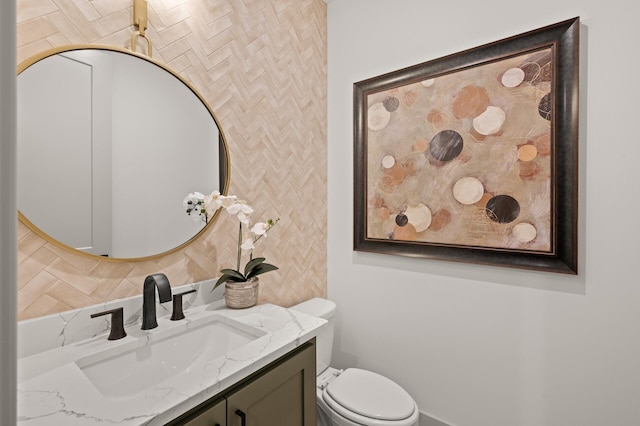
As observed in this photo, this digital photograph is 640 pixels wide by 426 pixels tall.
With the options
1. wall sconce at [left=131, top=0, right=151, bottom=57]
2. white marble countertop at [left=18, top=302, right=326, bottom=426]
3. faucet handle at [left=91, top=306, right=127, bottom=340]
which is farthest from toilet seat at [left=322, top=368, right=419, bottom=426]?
wall sconce at [left=131, top=0, right=151, bottom=57]

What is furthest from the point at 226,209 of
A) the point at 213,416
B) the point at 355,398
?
the point at 355,398

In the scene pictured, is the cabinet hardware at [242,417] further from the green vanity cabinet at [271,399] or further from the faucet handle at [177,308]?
the faucet handle at [177,308]

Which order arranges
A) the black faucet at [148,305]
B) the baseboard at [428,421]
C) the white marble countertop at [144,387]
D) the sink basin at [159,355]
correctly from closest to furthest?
the white marble countertop at [144,387] < the sink basin at [159,355] < the black faucet at [148,305] < the baseboard at [428,421]

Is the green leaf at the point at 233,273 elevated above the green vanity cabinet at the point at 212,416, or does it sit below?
above

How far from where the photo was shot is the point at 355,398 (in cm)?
149

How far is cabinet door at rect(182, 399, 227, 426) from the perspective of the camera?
2.58ft

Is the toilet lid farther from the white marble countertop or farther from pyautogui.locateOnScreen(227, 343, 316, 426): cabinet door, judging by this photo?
the white marble countertop

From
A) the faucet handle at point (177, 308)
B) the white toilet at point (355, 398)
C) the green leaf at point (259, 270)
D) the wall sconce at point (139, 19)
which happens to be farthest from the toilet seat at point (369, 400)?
A: the wall sconce at point (139, 19)

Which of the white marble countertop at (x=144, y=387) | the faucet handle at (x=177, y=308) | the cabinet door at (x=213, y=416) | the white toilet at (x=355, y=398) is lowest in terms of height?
the white toilet at (x=355, y=398)

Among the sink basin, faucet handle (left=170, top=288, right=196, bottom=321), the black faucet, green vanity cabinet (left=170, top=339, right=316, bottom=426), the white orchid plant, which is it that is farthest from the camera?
the white orchid plant

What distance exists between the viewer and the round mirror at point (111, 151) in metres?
0.97

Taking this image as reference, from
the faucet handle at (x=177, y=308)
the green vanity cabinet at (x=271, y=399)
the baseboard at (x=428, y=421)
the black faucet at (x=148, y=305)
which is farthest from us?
the baseboard at (x=428, y=421)

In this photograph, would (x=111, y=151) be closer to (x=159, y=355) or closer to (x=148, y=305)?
(x=148, y=305)

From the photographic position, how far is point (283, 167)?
5.89ft
